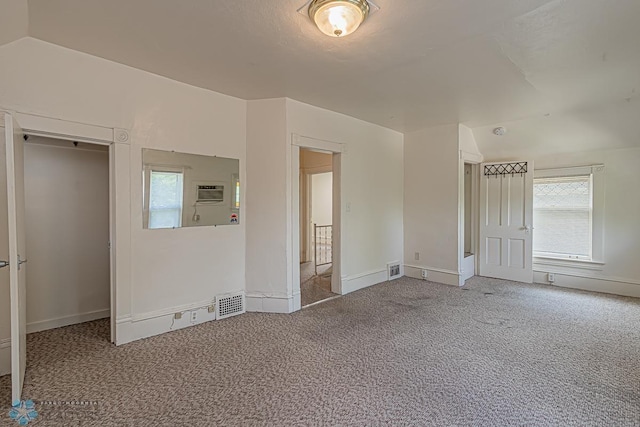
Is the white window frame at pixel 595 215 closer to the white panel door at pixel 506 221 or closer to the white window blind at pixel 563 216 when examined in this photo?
the white window blind at pixel 563 216

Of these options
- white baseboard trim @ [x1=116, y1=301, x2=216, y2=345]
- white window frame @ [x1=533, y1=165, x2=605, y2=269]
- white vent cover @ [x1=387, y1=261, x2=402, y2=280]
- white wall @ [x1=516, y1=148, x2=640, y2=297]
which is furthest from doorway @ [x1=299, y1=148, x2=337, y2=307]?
white wall @ [x1=516, y1=148, x2=640, y2=297]

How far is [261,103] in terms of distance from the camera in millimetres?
3609

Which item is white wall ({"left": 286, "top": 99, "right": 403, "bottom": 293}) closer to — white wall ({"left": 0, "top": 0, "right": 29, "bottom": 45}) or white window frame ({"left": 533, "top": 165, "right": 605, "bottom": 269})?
white wall ({"left": 0, "top": 0, "right": 29, "bottom": 45})

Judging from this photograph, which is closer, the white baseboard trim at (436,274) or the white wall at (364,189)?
the white wall at (364,189)

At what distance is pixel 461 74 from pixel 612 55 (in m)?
1.17

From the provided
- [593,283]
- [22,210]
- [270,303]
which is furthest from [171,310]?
[593,283]

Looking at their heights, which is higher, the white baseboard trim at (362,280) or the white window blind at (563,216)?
the white window blind at (563,216)

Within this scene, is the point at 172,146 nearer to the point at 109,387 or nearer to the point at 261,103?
the point at 261,103

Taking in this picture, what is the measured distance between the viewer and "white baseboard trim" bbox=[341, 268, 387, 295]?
4.40 meters

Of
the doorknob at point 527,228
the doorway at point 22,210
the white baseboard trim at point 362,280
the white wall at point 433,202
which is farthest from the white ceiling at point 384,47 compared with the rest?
the white baseboard trim at point 362,280

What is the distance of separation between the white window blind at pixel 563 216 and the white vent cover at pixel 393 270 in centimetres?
228

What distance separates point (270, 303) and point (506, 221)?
4216 millimetres

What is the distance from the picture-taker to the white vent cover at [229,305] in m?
3.44

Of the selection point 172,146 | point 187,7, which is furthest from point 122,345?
point 187,7
